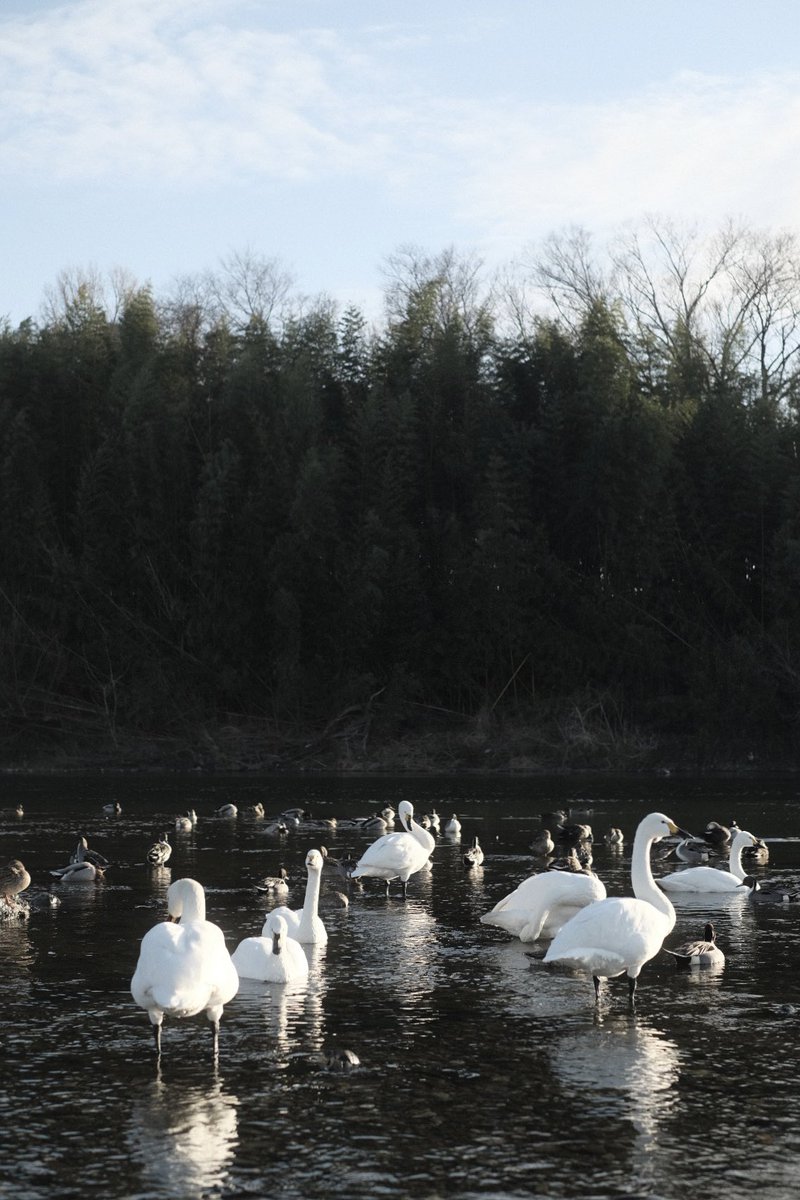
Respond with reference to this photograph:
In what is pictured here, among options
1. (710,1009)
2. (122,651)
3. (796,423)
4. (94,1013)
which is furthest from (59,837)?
(796,423)

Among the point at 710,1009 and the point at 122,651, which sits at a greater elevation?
the point at 122,651

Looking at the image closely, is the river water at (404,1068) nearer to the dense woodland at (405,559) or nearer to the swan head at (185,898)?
the swan head at (185,898)

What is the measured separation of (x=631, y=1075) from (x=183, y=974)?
2174mm

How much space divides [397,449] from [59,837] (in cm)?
1684

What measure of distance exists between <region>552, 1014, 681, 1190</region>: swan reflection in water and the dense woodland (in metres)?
23.4

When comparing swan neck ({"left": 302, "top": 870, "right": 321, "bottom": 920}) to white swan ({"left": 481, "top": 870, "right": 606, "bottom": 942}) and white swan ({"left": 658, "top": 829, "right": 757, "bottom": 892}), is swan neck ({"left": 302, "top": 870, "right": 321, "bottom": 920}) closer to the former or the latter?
white swan ({"left": 481, "top": 870, "right": 606, "bottom": 942})

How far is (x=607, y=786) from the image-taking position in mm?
27219

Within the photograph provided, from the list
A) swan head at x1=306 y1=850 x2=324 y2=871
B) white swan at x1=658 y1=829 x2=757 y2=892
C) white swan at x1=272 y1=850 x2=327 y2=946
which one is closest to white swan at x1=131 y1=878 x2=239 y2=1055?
white swan at x1=272 y1=850 x2=327 y2=946

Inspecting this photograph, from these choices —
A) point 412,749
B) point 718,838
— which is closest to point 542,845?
point 718,838

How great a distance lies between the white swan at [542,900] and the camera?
36.4 feet

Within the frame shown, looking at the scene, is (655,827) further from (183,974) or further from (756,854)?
(756,854)

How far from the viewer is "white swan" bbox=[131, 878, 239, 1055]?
23.6 ft

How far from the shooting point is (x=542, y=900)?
1112 cm

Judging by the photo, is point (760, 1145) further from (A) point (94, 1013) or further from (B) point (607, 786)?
(B) point (607, 786)
